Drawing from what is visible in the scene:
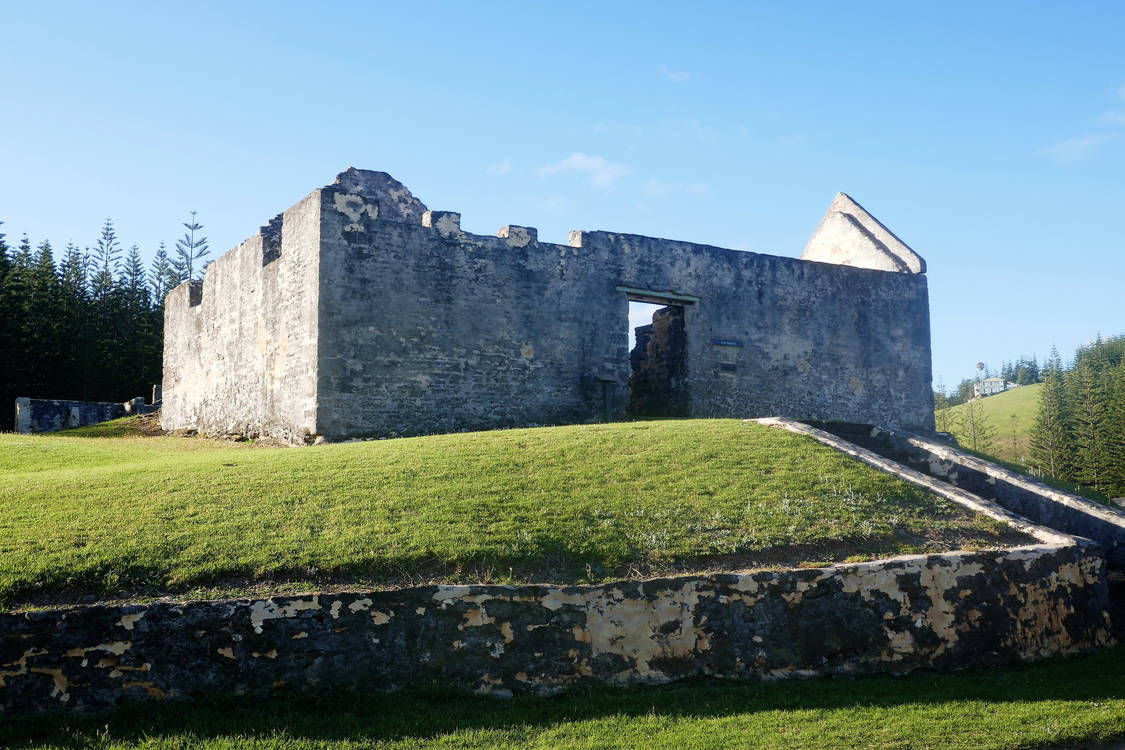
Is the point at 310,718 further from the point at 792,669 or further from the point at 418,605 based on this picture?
the point at 792,669

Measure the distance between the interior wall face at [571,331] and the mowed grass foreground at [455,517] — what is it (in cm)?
464

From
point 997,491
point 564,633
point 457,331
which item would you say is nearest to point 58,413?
point 457,331

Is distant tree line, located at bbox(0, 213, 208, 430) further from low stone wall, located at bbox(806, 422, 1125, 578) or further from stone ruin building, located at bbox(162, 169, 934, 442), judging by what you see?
low stone wall, located at bbox(806, 422, 1125, 578)

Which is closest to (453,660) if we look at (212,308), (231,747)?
(231,747)

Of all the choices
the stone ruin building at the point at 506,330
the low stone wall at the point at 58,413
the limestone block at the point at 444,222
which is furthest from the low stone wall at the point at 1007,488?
the low stone wall at the point at 58,413

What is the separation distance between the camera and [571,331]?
19.3 meters

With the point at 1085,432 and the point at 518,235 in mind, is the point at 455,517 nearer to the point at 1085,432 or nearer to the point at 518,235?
the point at 518,235

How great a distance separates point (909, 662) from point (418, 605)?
182 inches

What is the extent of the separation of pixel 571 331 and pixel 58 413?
16060 millimetres

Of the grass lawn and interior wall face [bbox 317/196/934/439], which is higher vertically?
interior wall face [bbox 317/196/934/439]

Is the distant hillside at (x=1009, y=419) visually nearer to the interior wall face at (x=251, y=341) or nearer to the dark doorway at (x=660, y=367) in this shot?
the dark doorway at (x=660, y=367)

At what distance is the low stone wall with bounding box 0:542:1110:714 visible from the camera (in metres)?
6.65

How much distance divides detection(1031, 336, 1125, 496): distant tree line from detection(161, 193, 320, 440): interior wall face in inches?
1579

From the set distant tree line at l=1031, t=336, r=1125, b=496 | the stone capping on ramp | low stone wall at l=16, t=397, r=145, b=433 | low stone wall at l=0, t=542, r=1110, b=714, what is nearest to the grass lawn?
low stone wall at l=0, t=542, r=1110, b=714
